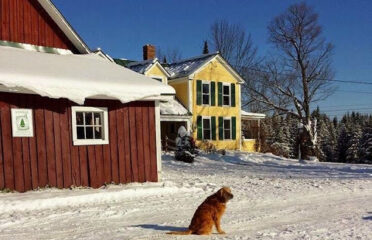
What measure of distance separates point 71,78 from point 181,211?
4.44 metres

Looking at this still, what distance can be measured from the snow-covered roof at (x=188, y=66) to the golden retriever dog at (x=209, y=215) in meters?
23.2

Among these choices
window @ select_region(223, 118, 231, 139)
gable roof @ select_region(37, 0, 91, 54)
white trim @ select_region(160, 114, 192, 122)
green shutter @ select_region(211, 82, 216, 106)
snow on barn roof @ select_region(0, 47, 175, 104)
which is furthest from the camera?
window @ select_region(223, 118, 231, 139)

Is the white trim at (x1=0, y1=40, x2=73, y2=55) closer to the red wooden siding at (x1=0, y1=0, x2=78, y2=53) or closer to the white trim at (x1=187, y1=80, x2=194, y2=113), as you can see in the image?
the red wooden siding at (x1=0, y1=0, x2=78, y2=53)

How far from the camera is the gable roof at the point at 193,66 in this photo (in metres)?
29.4

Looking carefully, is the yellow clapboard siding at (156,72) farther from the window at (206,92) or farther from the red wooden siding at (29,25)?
the red wooden siding at (29,25)

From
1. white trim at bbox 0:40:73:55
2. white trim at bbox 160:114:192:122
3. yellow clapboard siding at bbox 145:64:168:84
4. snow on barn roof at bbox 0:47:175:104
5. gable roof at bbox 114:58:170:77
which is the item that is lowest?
white trim at bbox 160:114:192:122

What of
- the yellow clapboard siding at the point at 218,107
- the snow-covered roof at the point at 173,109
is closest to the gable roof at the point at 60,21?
the snow-covered roof at the point at 173,109

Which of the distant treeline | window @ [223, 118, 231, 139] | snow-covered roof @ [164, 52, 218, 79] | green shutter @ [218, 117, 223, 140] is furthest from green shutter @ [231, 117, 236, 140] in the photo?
the distant treeline

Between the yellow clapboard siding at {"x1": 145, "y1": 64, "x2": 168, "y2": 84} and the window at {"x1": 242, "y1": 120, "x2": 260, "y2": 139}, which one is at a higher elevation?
the yellow clapboard siding at {"x1": 145, "y1": 64, "x2": 168, "y2": 84}

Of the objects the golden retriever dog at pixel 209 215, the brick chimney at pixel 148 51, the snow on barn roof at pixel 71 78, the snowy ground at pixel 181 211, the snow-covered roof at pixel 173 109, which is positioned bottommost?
the snowy ground at pixel 181 211

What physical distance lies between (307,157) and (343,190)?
47.3 ft

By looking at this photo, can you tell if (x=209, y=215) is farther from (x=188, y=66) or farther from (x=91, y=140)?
(x=188, y=66)

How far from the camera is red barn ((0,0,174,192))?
381 inches

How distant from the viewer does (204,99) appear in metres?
30.1
